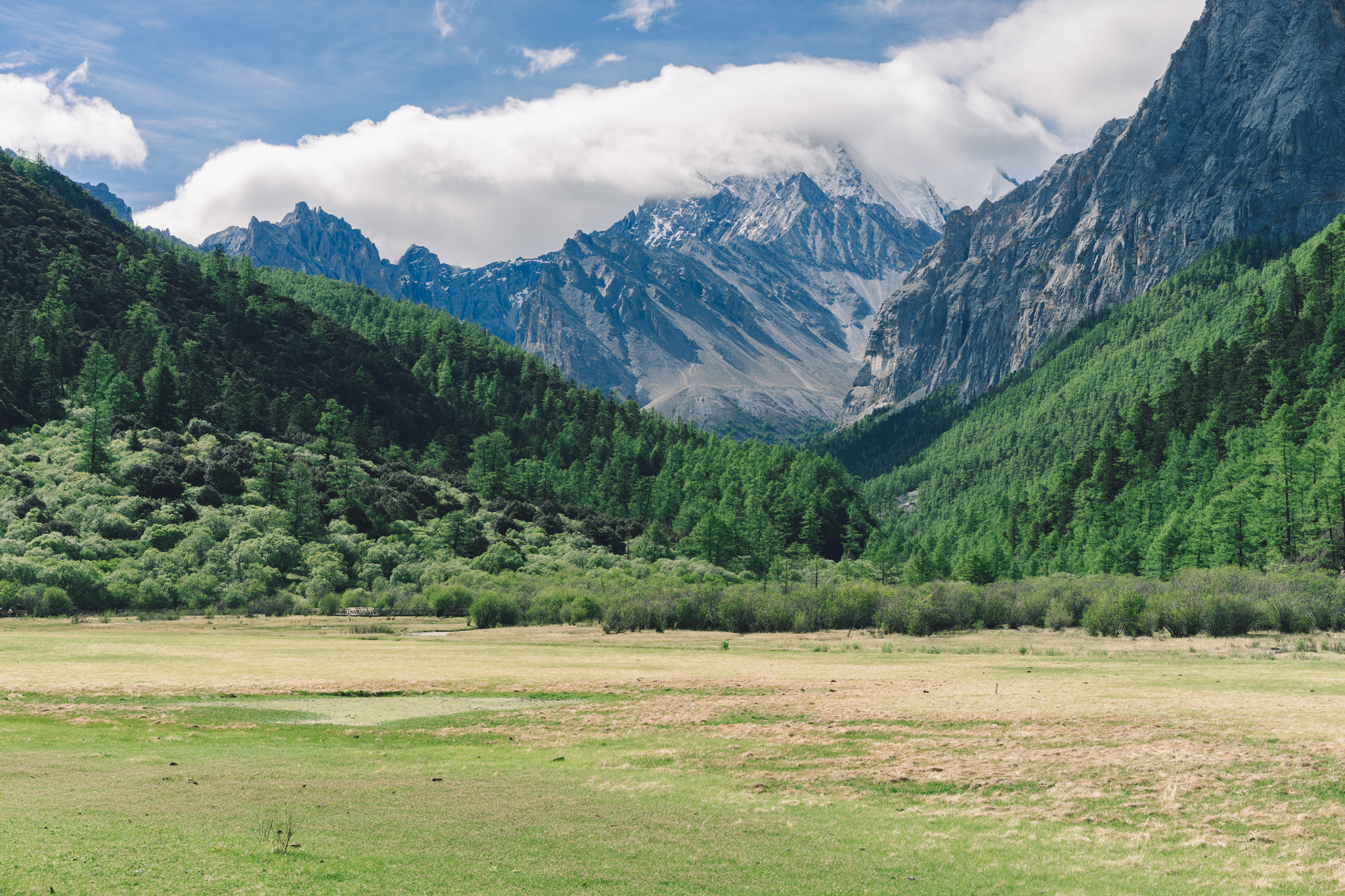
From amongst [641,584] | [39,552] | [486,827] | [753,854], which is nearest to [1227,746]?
[753,854]

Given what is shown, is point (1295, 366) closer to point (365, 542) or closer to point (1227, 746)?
point (1227, 746)

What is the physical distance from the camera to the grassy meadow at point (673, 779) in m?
18.9

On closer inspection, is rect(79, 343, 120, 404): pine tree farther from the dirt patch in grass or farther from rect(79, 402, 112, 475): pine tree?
the dirt patch in grass

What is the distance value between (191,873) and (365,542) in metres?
125

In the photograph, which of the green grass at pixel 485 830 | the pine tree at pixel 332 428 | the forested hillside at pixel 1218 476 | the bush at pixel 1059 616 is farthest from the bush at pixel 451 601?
the pine tree at pixel 332 428

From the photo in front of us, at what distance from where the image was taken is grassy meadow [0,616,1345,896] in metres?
18.9

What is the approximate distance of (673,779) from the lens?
94.9ft

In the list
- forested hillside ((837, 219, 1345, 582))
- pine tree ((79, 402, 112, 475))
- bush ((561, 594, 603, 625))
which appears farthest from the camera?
pine tree ((79, 402, 112, 475))

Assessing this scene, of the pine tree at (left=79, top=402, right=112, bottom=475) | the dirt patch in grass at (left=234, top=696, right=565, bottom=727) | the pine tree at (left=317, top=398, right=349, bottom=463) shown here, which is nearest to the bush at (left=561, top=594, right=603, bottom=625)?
the dirt patch in grass at (left=234, top=696, right=565, bottom=727)

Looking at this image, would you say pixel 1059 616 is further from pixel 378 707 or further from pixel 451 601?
pixel 451 601

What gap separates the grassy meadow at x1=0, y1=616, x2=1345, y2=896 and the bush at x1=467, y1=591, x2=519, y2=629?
45.8m

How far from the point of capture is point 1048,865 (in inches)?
777

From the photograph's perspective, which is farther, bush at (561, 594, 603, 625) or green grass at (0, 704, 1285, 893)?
bush at (561, 594, 603, 625)

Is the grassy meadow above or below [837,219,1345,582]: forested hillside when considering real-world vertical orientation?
below
